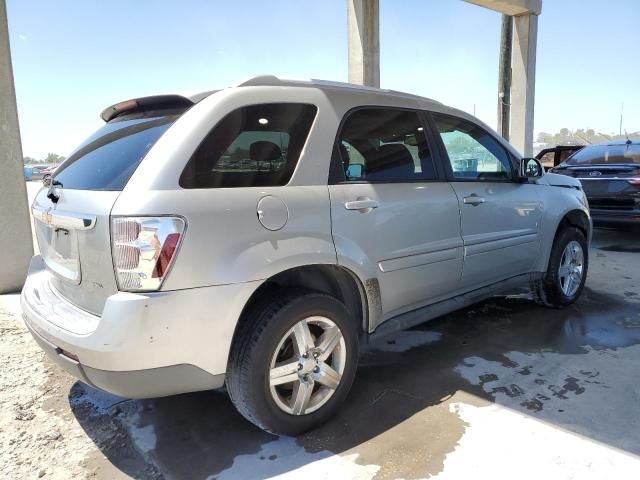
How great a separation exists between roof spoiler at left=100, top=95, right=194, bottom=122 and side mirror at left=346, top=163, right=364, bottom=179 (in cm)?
94

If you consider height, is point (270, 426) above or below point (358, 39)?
below

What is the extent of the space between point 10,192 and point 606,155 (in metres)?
8.40

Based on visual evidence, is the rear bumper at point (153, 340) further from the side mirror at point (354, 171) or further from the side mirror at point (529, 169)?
the side mirror at point (529, 169)

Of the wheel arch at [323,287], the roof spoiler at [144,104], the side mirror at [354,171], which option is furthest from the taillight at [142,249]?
the side mirror at [354,171]

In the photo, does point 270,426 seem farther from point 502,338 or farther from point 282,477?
point 502,338

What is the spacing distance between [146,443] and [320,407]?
96cm

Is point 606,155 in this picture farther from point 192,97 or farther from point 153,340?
point 153,340

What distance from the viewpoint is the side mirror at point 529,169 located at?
4.02 m

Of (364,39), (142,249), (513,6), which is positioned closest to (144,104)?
(142,249)

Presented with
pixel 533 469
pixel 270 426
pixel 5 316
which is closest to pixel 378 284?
pixel 270 426

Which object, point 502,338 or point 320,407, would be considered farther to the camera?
point 502,338

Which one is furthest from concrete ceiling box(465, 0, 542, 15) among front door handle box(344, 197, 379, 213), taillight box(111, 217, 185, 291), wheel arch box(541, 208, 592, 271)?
taillight box(111, 217, 185, 291)

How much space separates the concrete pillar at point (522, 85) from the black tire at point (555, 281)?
916cm

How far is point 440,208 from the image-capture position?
3.27 metres
